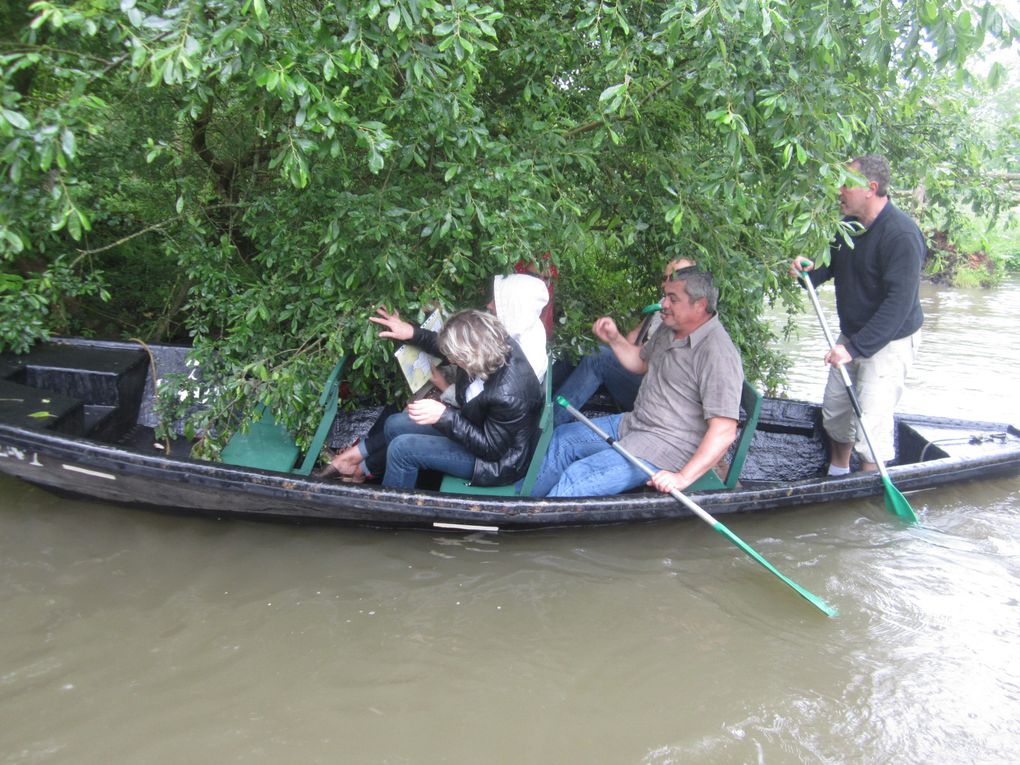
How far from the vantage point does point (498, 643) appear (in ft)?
11.6

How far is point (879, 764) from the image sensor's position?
3.01 metres

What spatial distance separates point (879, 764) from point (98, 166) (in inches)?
192

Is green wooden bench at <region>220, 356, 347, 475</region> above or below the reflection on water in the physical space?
above

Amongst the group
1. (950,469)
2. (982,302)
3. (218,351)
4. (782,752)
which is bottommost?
(782,752)

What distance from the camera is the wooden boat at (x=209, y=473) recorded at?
12.4ft

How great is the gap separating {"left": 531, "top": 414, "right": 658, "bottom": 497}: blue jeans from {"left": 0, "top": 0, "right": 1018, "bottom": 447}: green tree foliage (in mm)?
972

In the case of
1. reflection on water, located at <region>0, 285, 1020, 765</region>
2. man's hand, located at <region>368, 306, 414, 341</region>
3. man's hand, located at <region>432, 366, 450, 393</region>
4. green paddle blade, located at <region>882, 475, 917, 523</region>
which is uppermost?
man's hand, located at <region>368, 306, 414, 341</region>

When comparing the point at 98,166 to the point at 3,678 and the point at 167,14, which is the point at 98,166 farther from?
the point at 3,678

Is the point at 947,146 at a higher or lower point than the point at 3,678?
higher

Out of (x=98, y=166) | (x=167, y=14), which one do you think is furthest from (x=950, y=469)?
(x=98, y=166)

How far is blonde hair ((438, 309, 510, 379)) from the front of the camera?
150 inches

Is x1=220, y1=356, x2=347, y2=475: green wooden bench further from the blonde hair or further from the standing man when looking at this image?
the standing man

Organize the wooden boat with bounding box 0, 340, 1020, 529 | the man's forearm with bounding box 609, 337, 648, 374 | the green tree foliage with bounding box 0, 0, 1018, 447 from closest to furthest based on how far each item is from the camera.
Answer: the green tree foliage with bounding box 0, 0, 1018, 447, the wooden boat with bounding box 0, 340, 1020, 529, the man's forearm with bounding box 609, 337, 648, 374

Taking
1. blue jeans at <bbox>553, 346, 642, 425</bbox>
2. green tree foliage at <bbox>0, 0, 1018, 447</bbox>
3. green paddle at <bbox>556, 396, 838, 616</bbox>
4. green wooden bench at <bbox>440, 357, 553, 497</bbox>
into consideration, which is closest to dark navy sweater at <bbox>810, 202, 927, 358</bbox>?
green tree foliage at <bbox>0, 0, 1018, 447</bbox>
